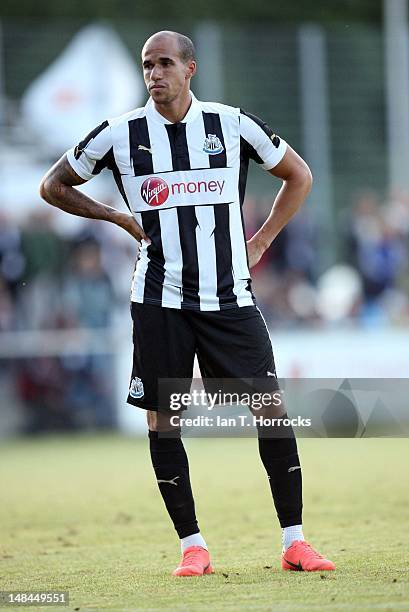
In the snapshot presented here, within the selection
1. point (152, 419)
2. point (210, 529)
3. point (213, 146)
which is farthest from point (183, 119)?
point (210, 529)

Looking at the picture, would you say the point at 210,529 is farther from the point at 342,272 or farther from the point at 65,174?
the point at 342,272

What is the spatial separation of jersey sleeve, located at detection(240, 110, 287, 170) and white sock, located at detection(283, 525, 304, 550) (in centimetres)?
165

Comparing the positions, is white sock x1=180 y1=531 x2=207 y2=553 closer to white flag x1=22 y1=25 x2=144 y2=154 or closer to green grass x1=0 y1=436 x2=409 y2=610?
green grass x1=0 y1=436 x2=409 y2=610

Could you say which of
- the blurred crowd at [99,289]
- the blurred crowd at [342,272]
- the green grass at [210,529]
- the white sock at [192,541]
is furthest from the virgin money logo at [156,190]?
the blurred crowd at [342,272]

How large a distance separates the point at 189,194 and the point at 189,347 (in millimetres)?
679

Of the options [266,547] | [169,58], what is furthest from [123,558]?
[169,58]

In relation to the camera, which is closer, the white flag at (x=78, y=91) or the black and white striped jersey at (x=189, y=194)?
the black and white striped jersey at (x=189, y=194)

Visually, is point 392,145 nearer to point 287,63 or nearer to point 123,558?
point 287,63

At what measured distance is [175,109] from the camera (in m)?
5.45

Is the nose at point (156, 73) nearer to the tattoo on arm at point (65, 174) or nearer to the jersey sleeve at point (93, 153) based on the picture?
the jersey sleeve at point (93, 153)

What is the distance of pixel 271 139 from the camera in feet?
18.2

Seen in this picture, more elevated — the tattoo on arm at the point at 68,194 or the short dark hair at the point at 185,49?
the short dark hair at the point at 185,49

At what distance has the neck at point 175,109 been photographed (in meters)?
5.43

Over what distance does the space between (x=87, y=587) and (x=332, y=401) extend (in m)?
1.76
